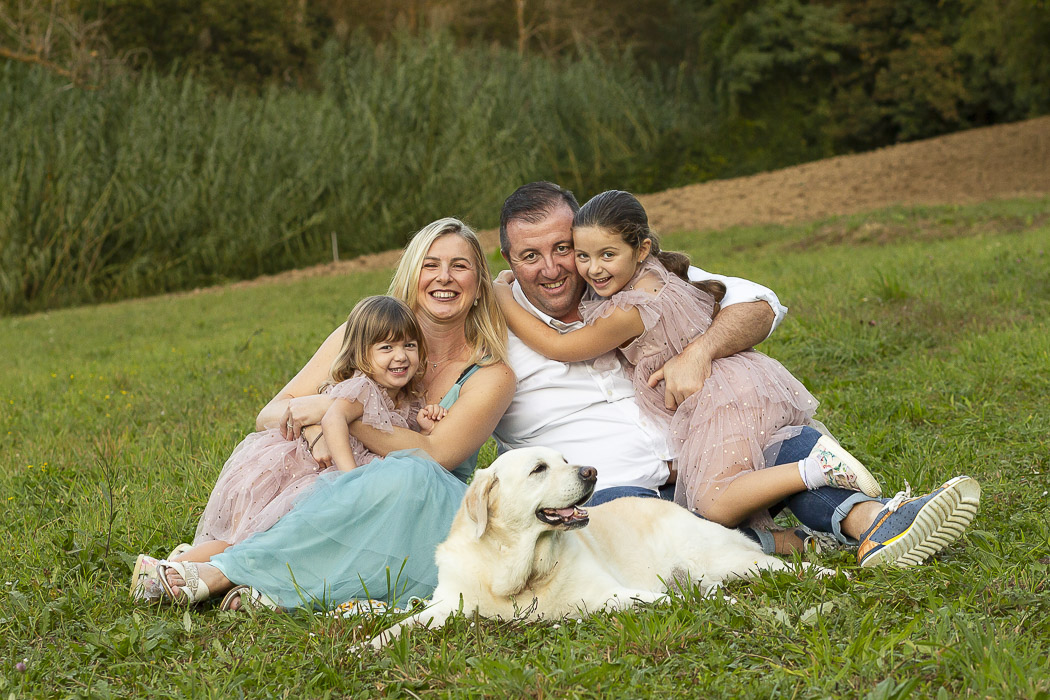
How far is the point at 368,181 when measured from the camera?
57.6ft

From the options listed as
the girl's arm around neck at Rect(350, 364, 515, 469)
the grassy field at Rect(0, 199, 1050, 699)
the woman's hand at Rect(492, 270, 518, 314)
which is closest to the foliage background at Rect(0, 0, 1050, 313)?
the grassy field at Rect(0, 199, 1050, 699)

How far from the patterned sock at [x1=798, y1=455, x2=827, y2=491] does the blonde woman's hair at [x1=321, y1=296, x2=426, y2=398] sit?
64.8 inches

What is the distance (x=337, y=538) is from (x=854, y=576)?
1.83 meters

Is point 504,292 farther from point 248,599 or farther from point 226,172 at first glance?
point 226,172

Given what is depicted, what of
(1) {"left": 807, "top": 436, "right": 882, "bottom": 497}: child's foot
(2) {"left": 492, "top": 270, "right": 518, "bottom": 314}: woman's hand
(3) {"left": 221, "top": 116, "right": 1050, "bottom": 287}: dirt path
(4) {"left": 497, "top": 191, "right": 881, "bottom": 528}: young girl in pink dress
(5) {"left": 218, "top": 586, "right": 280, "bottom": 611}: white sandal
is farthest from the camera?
(3) {"left": 221, "top": 116, "right": 1050, "bottom": 287}: dirt path

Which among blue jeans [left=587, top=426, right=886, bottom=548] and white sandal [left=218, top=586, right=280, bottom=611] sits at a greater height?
blue jeans [left=587, top=426, right=886, bottom=548]

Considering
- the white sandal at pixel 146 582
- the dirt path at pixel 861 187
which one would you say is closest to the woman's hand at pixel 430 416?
the white sandal at pixel 146 582

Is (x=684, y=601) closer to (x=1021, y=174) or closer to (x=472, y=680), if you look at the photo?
(x=472, y=680)

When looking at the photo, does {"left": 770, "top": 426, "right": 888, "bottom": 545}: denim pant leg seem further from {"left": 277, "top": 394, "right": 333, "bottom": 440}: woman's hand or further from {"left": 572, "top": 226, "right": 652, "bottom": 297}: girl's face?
{"left": 277, "top": 394, "right": 333, "bottom": 440}: woman's hand

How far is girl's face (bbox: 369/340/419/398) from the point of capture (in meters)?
3.99

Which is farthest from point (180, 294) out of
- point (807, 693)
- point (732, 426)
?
point (807, 693)

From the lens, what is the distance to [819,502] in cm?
363

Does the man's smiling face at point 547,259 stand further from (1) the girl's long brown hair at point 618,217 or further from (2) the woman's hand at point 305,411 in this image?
(2) the woman's hand at point 305,411

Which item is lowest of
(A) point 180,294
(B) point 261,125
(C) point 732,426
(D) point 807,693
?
(A) point 180,294
